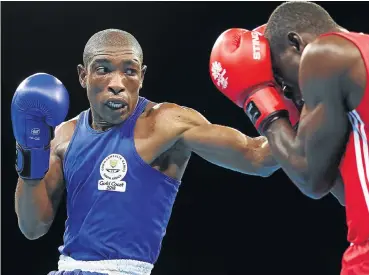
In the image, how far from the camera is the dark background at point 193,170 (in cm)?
571

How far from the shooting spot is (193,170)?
6016 millimetres

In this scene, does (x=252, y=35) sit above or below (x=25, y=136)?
above

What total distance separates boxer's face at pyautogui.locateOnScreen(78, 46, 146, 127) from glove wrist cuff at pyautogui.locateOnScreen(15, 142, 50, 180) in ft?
0.92

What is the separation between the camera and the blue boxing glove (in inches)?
102

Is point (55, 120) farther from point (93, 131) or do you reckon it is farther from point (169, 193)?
point (169, 193)

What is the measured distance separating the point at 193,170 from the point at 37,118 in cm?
346

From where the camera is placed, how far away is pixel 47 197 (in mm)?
2797

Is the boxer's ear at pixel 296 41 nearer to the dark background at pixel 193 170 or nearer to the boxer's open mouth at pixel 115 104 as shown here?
Answer: the boxer's open mouth at pixel 115 104

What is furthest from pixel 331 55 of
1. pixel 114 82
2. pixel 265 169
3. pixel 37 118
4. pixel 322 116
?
pixel 37 118

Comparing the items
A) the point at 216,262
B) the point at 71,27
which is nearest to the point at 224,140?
the point at 216,262

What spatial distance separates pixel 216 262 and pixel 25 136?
3.35m

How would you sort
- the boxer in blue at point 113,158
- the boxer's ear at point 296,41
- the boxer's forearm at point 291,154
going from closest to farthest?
the boxer's forearm at point 291,154 < the boxer's ear at point 296,41 < the boxer in blue at point 113,158

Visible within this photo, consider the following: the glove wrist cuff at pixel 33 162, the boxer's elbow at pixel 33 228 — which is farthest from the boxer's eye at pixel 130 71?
the boxer's elbow at pixel 33 228

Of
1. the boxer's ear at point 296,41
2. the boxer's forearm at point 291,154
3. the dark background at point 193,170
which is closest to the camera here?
the boxer's forearm at point 291,154
